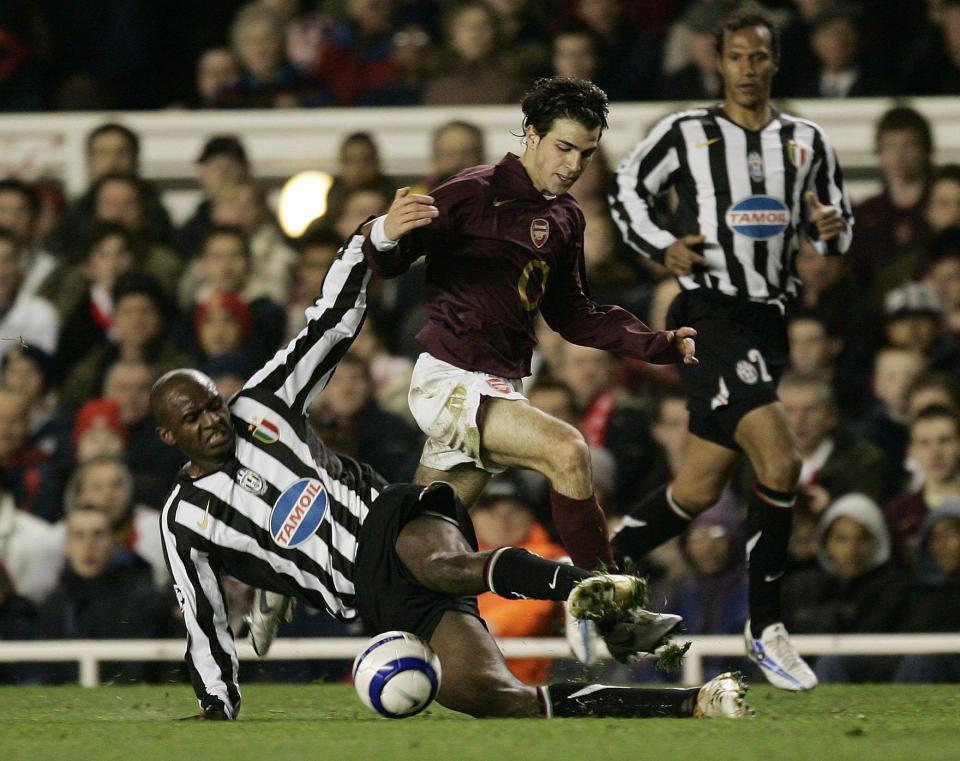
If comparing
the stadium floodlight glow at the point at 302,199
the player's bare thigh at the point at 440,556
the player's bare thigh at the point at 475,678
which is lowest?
the player's bare thigh at the point at 475,678

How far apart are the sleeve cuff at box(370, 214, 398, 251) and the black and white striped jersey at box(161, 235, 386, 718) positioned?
144 millimetres

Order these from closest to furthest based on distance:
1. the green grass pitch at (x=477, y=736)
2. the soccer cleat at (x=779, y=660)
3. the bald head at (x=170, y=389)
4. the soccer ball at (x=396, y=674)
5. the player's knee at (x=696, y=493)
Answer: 1. the green grass pitch at (x=477, y=736)
2. the soccer ball at (x=396, y=674)
3. the bald head at (x=170, y=389)
4. the soccer cleat at (x=779, y=660)
5. the player's knee at (x=696, y=493)

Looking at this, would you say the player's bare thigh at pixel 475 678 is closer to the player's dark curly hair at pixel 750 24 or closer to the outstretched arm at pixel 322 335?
the outstretched arm at pixel 322 335

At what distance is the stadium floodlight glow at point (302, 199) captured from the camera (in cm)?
958

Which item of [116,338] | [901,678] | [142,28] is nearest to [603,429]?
[901,678]

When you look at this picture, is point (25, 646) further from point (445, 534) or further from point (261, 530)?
point (445, 534)

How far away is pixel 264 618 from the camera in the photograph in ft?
18.3

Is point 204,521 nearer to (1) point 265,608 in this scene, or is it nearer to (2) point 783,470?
(1) point 265,608

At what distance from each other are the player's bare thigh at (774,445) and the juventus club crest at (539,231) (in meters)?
0.98

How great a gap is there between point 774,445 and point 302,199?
4.40 metres

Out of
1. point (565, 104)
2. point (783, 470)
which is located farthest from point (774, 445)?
point (565, 104)

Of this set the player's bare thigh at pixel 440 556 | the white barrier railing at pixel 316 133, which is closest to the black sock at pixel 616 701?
the player's bare thigh at pixel 440 556

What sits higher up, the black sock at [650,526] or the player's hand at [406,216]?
the player's hand at [406,216]

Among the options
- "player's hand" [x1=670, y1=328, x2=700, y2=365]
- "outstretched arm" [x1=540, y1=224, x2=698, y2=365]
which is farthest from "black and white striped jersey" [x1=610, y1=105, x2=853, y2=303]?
"player's hand" [x1=670, y1=328, x2=700, y2=365]
